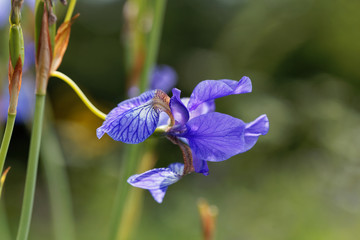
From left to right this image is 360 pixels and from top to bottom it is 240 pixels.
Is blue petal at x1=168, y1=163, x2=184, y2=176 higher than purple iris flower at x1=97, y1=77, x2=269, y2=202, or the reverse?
purple iris flower at x1=97, y1=77, x2=269, y2=202

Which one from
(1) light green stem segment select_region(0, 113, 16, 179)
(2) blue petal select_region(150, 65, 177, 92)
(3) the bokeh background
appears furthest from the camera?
(3) the bokeh background

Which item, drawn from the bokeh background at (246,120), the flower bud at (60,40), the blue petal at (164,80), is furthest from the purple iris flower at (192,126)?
the bokeh background at (246,120)

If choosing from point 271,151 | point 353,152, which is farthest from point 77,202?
point 353,152

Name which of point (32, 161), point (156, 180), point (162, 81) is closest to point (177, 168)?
point (156, 180)

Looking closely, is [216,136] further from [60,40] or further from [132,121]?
[60,40]

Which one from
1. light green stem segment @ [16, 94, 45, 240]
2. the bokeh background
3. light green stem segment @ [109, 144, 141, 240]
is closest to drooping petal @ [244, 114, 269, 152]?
light green stem segment @ [16, 94, 45, 240]

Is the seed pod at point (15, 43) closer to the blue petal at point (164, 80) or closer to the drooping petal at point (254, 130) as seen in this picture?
the drooping petal at point (254, 130)

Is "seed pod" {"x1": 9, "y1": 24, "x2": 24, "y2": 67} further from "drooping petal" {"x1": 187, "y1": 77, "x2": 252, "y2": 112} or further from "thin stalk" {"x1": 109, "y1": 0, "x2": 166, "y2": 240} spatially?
"thin stalk" {"x1": 109, "y1": 0, "x2": 166, "y2": 240}
